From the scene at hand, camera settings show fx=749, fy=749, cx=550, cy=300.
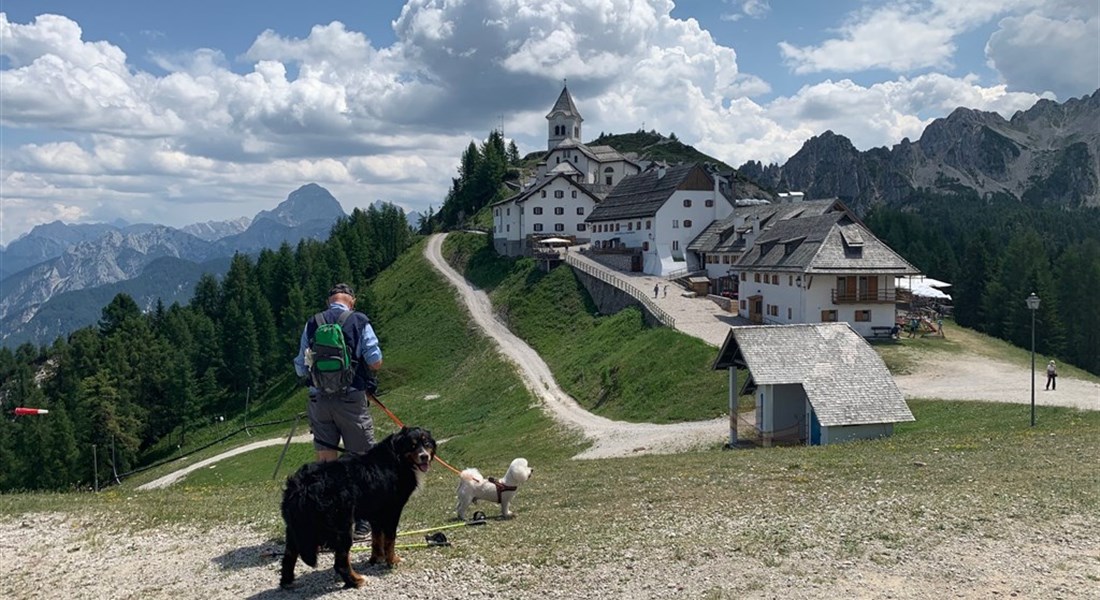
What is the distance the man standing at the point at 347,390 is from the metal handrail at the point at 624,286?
1681 inches

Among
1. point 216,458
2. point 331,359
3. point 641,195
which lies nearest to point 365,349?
point 331,359

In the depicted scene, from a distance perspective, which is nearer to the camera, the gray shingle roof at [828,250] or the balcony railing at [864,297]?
the balcony railing at [864,297]

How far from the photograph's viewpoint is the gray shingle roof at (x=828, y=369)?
25.7 m

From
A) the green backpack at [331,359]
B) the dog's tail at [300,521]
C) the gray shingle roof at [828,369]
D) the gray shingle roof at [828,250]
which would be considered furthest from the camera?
the gray shingle roof at [828,250]

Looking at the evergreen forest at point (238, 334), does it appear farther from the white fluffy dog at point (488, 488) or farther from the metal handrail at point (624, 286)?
the white fluffy dog at point (488, 488)

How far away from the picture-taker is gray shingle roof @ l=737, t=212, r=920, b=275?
51.0 metres


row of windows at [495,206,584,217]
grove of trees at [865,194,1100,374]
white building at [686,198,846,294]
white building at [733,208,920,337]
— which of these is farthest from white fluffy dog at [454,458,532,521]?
row of windows at [495,206,584,217]

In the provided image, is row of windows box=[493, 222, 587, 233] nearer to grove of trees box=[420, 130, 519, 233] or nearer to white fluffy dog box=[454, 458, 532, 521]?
grove of trees box=[420, 130, 519, 233]

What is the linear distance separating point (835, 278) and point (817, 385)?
26.9 m

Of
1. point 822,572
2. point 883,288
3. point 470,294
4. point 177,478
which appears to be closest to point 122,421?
point 177,478

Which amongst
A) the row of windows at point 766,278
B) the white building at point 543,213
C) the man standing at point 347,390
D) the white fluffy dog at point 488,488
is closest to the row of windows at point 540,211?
the white building at point 543,213

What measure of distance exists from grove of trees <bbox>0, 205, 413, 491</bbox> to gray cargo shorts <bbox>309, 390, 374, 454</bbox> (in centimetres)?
6435

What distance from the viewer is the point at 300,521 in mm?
8914

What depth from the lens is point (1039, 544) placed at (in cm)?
1055
